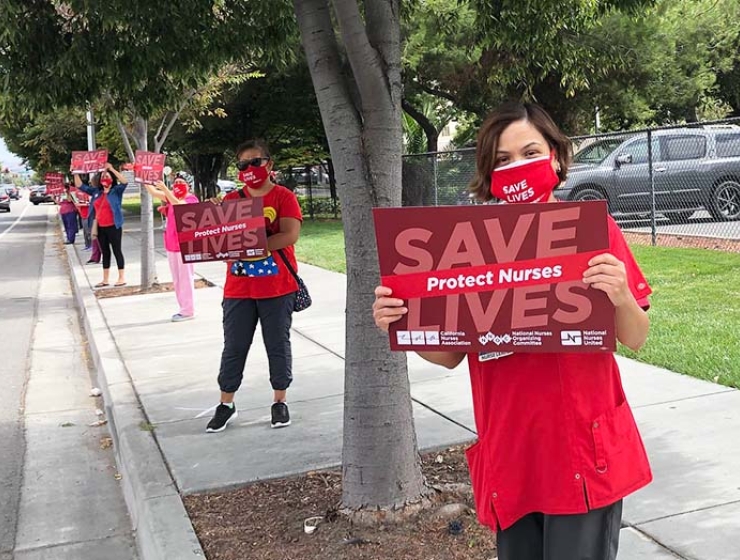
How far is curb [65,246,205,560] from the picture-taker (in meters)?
3.96

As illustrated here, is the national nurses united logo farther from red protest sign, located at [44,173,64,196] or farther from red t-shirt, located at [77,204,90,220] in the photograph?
red protest sign, located at [44,173,64,196]

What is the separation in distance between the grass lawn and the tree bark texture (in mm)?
3003

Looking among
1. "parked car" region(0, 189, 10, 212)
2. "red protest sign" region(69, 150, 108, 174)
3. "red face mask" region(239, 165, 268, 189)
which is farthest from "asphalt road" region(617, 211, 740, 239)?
"parked car" region(0, 189, 10, 212)

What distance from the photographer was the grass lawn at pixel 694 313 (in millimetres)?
6430

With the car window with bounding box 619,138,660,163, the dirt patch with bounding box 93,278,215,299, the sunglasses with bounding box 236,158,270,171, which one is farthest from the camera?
the car window with bounding box 619,138,660,163

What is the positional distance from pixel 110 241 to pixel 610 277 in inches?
499

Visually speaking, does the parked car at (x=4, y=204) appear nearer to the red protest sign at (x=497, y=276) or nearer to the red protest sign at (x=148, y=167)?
the red protest sign at (x=148, y=167)

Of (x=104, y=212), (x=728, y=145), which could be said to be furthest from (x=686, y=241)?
(x=104, y=212)

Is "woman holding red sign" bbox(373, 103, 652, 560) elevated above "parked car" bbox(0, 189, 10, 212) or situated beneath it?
situated beneath

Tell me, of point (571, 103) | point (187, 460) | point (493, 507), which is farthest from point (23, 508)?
point (571, 103)

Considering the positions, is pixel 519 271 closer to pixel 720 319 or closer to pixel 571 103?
pixel 720 319

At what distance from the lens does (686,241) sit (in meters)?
13.4

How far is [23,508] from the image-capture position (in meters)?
5.10

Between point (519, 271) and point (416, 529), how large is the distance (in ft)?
6.53
